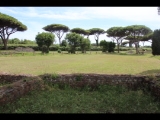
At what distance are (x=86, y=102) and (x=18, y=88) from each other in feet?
7.11

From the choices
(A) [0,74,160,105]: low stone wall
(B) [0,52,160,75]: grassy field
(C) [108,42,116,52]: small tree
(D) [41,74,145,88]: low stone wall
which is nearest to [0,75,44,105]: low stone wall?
(A) [0,74,160,105]: low stone wall

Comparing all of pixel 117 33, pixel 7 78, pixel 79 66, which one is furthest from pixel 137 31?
pixel 7 78

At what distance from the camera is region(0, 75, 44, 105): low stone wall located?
5.30 metres

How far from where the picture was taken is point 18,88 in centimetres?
589

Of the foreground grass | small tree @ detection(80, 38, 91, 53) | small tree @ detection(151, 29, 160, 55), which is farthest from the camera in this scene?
small tree @ detection(80, 38, 91, 53)

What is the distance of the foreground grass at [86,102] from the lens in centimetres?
496

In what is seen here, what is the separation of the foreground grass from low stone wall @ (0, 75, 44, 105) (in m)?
0.17

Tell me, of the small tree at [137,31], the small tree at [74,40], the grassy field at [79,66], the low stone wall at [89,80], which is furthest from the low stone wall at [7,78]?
the small tree at [137,31]

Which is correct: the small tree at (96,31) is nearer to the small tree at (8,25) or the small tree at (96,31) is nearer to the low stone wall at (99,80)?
the small tree at (8,25)

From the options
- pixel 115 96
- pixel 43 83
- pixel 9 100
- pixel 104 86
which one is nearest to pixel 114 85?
pixel 104 86

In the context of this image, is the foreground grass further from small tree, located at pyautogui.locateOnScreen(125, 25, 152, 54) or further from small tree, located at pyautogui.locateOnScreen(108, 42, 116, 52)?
small tree, located at pyautogui.locateOnScreen(125, 25, 152, 54)
